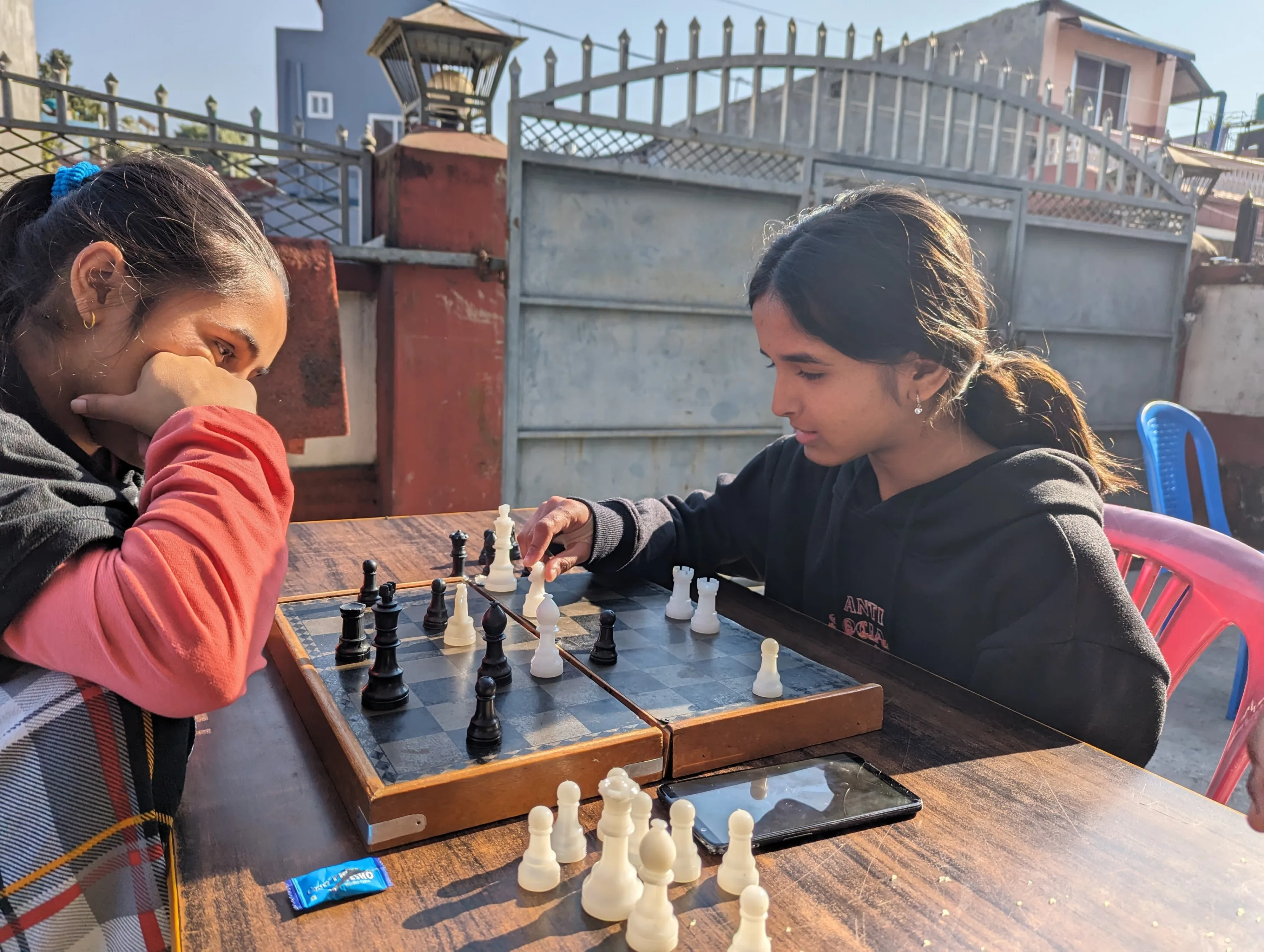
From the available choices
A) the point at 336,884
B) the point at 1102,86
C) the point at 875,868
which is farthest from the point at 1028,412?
the point at 1102,86

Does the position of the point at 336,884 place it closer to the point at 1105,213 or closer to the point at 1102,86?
the point at 1105,213

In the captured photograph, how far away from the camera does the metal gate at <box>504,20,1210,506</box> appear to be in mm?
4449

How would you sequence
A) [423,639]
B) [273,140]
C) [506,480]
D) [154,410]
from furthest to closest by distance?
[506,480], [273,140], [423,639], [154,410]

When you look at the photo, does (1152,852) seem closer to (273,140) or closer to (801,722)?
(801,722)

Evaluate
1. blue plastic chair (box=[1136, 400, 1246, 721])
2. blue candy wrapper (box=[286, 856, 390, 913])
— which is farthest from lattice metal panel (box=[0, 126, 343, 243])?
blue plastic chair (box=[1136, 400, 1246, 721])

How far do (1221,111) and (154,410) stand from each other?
747 inches

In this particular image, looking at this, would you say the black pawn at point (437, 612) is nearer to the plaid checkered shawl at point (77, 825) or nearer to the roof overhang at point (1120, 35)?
the plaid checkered shawl at point (77, 825)

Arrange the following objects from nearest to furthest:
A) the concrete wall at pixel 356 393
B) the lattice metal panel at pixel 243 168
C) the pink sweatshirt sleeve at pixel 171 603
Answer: the pink sweatshirt sleeve at pixel 171 603 < the lattice metal panel at pixel 243 168 < the concrete wall at pixel 356 393

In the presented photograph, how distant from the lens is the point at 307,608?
4.49 feet

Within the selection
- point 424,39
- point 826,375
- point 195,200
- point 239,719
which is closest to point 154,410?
point 195,200

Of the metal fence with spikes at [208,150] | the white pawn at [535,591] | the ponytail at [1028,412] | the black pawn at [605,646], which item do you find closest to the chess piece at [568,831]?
the black pawn at [605,646]

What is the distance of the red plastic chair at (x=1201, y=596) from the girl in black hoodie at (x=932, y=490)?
0.52 ft

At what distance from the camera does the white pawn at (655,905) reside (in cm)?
72

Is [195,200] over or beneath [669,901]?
over
